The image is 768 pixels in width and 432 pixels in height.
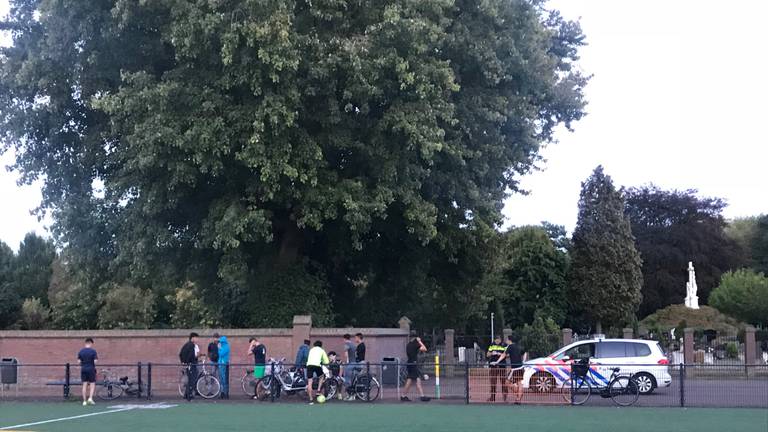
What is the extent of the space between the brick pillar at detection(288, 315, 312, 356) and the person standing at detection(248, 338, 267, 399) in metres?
1.65

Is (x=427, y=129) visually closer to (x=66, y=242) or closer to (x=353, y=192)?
(x=353, y=192)

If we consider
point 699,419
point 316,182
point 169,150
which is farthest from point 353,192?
point 699,419

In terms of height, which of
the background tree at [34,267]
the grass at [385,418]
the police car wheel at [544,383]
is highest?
the background tree at [34,267]

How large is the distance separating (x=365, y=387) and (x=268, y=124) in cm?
779

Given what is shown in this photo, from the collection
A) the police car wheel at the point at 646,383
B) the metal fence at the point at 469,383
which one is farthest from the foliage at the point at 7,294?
the police car wheel at the point at 646,383

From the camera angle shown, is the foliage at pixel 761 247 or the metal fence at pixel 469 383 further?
the foliage at pixel 761 247

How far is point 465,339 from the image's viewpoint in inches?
1704

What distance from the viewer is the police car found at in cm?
2242

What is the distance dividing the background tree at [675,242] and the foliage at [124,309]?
40.6 meters

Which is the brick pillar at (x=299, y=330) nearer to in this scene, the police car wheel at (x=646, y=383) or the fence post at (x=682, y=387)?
the police car wheel at (x=646, y=383)

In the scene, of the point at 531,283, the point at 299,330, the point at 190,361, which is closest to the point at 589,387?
the point at 299,330

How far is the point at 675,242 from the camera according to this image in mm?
74812

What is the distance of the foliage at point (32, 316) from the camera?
5191 centimetres

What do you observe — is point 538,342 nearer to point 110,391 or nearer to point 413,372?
point 413,372
